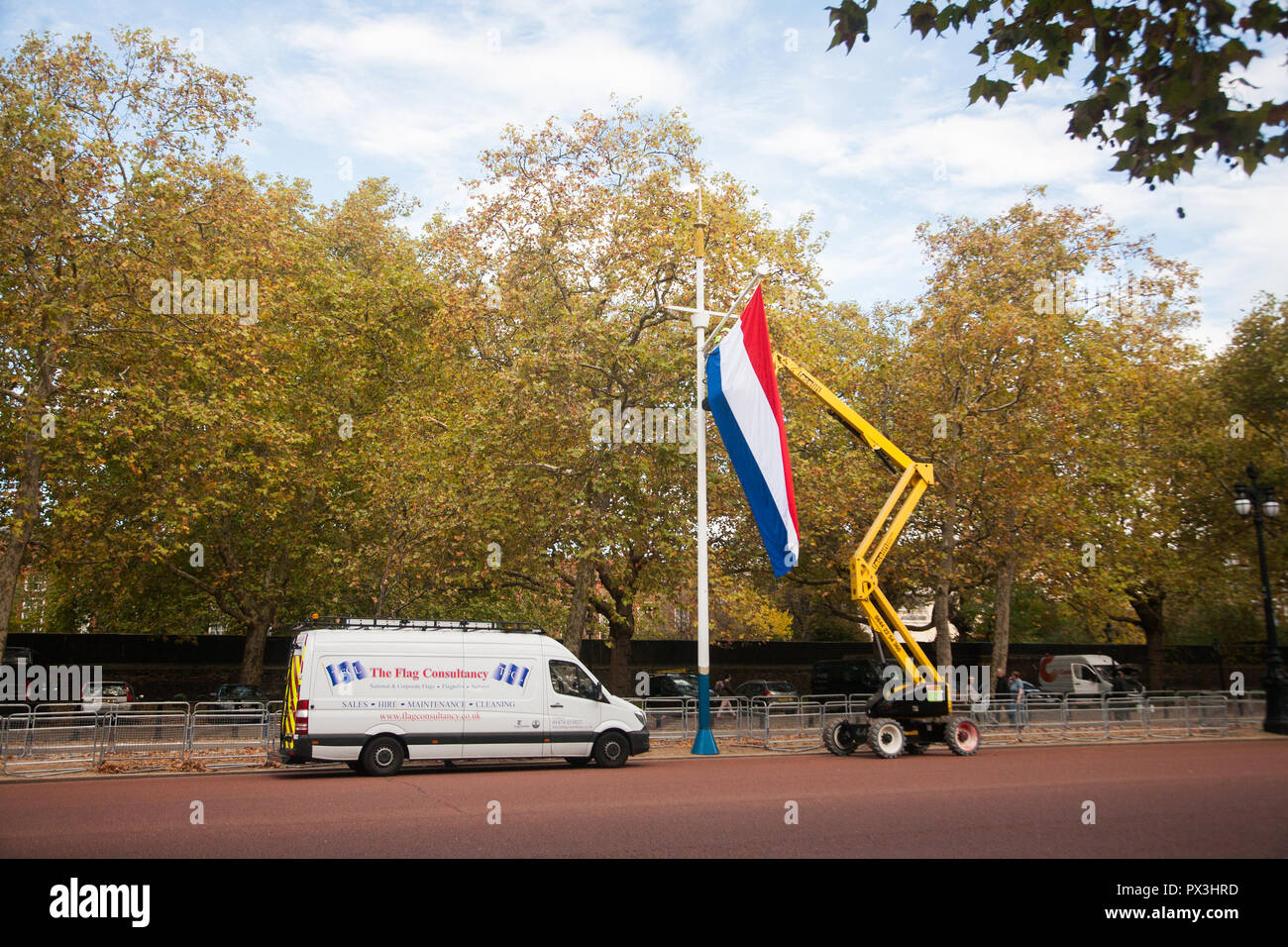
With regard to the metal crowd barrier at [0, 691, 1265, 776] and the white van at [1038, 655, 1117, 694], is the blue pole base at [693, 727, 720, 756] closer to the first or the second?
the metal crowd barrier at [0, 691, 1265, 776]

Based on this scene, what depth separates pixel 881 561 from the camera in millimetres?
20328

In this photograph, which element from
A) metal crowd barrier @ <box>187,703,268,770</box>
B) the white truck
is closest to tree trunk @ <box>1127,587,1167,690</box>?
the white truck

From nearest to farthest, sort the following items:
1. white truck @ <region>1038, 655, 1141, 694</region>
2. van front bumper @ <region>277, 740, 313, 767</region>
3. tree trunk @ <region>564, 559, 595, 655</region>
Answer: van front bumper @ <region>277, 740, 313, 767</region> → tree trunk @ <region>564, 559, 595, 655</region> → white truck @ <region>1038, 655, 1141, 694</region>

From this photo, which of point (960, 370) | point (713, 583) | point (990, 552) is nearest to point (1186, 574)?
point (990, 552)

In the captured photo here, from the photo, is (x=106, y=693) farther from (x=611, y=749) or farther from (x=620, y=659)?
(x=611, y=749)

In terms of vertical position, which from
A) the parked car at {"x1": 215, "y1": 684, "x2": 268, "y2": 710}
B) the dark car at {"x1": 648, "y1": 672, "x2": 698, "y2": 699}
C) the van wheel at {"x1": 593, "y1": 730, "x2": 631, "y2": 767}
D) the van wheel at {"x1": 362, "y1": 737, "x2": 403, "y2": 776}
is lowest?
the dark car at {"x1": 648, "y1": 672, "x2": 698, "y2": 699}

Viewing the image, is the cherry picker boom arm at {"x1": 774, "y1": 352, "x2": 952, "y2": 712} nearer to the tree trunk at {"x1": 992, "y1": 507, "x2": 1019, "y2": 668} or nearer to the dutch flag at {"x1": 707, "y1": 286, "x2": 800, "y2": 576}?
the dutch flag at {"x1": 707, "y1": 286, "x2": 800, "y2": 576}

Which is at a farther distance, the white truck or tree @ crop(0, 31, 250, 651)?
the white truck

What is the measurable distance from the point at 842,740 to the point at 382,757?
371 inches

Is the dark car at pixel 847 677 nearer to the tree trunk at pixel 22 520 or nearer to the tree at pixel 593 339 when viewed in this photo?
the tree at pixel 593 339

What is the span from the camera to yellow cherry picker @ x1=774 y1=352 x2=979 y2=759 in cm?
1981

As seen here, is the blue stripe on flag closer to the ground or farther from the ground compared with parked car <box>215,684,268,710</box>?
farther from the ground

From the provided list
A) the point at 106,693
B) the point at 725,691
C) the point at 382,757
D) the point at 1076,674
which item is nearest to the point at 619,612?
the point at 725,691

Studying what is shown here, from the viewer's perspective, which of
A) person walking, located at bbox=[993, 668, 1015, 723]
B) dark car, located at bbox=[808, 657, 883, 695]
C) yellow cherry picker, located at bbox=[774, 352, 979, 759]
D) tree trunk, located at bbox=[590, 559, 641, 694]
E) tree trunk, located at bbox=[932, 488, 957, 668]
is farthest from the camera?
dark car, located at bbox=[808, 657, 883, 695]
